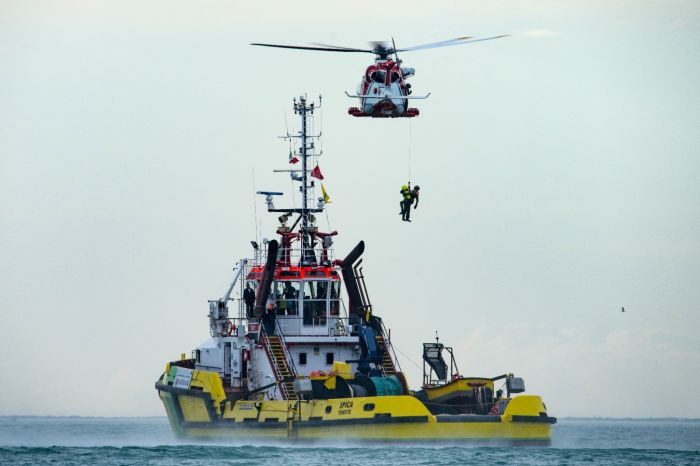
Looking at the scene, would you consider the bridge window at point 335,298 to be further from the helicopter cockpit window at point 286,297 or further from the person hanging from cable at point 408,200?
the person hanging from cable at point 408,200

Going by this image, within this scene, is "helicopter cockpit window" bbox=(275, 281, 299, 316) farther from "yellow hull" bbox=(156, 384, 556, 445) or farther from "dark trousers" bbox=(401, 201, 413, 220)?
"dark trousers" bbox=(401, 201, 413, 220)

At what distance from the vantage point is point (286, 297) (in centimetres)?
4534

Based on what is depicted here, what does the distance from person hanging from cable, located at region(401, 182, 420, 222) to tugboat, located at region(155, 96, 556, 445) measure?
438 cm

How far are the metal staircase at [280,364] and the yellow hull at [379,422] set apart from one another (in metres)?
0.97

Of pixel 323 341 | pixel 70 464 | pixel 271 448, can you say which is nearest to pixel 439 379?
pixel 323 341

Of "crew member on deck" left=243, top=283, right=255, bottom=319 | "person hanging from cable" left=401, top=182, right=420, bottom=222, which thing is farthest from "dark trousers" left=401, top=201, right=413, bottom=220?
"crew member on deck" left=243, top=283, right=255, bottom=319

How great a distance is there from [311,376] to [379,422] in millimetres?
3284

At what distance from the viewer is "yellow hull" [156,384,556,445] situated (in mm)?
39500

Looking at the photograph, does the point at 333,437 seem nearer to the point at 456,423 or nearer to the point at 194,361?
the point at 456,423

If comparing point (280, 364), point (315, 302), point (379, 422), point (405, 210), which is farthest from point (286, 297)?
point (379, 422)

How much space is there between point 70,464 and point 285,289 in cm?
1004

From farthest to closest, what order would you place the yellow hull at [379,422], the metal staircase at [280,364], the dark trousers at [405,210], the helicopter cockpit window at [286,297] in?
the helicopter cockpit window at [286,297] < the metal staircase at [280,364] < the dark trousers at [405,210] < the yellow hull at [379,422]

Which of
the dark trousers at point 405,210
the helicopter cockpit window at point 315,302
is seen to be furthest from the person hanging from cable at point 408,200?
the helicopter cockpit window at point 315,302

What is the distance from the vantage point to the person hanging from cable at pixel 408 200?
42062 millimetres
